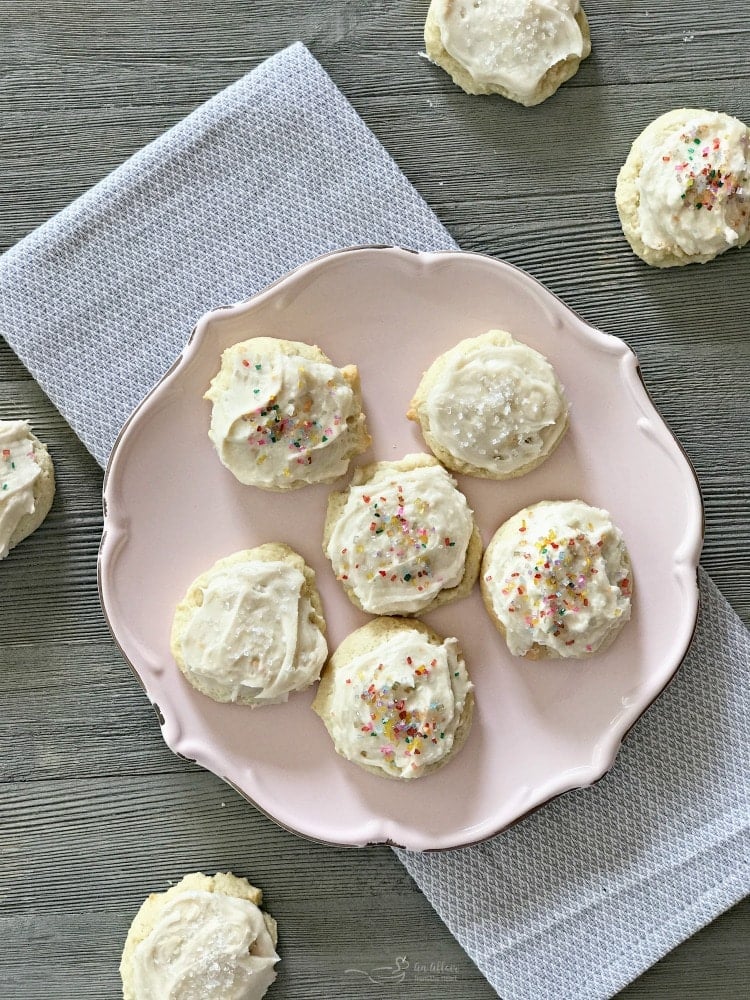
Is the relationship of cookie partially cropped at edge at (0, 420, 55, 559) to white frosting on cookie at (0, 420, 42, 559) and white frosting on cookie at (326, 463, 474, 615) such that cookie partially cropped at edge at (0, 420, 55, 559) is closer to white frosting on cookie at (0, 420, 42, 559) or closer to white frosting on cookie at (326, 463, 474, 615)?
white frosting on cookie at (0, 420, 42, 559)

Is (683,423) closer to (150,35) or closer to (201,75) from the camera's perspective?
(201,75)

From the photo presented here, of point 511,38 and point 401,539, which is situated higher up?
point 511,38

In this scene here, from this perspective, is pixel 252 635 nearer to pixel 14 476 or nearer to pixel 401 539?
pixel 401 539

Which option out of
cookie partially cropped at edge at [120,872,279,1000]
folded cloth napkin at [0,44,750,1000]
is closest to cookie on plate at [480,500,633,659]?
folded cloth napkin at [0,44,750,1000]

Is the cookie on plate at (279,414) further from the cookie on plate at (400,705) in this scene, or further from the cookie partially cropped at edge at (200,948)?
the cookie partially cropped at edge at (200,948)

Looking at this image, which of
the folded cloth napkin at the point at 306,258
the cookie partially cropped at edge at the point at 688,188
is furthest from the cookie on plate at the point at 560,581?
the cookie partially cropped at edge at the point at 688,188

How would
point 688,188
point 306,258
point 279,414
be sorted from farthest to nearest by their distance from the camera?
point 306,258, point 688,188, point 279,414

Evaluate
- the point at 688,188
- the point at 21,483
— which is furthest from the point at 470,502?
Result: the point at 21,483
